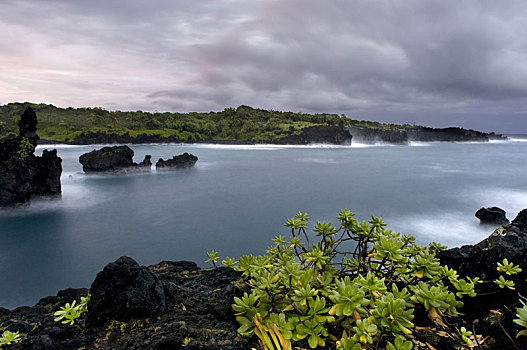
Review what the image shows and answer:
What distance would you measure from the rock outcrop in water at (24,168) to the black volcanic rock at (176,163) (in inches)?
632

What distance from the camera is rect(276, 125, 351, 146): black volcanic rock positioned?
306ft

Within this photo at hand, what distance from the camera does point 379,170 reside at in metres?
40.8

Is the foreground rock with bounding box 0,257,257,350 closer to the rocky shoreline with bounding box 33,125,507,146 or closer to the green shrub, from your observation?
the green shrub

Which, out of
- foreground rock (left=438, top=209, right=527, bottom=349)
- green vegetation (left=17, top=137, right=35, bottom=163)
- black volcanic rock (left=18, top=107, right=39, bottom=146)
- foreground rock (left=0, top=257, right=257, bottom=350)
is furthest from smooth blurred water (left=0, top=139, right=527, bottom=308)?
foreground rock (left=438, top=209, right=527, bottom=349)

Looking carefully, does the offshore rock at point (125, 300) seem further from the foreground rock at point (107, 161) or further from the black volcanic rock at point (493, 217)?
the foreground rock at point (107, 161)

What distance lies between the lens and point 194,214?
19094 mm

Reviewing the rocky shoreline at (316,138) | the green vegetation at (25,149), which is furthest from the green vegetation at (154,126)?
the green vegetation at (25,149)

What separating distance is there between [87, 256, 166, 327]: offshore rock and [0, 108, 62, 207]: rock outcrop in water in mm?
19473

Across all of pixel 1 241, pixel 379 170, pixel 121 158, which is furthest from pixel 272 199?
pixel 379 170

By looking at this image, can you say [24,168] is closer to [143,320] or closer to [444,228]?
[143,320]

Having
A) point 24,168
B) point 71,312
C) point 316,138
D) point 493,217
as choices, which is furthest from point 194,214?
point 316,138

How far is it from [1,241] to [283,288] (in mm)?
17738

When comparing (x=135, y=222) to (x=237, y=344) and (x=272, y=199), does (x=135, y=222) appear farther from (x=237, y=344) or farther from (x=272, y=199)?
(x=237, y=344)

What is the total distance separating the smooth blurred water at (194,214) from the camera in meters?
12.1
